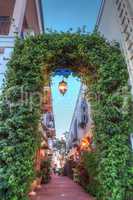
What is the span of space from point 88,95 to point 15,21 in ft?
11.0

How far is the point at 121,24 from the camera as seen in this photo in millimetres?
6547

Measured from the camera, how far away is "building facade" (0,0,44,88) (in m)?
6.88

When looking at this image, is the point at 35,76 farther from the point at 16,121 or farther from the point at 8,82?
the point at 16,121

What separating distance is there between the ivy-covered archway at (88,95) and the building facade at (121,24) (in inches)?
9.8

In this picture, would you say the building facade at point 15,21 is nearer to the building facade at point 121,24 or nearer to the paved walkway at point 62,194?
the building facade at point 121,24

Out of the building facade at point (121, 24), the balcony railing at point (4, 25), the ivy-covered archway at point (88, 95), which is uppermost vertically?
the balcony railing at point (4, 25)

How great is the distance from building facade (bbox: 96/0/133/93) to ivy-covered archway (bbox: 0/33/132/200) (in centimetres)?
25

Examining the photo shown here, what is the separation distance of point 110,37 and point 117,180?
4.64m

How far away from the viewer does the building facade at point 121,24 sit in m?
6.08

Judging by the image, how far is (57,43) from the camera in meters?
6.50

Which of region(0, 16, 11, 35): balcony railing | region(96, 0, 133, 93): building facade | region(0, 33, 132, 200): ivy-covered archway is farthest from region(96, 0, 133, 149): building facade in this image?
region(0, 16, 11, 35): balcony railing

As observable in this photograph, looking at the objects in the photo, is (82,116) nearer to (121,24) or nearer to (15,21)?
(15,21)

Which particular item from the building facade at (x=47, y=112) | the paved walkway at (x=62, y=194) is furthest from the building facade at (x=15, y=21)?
the paved walkway at (x=62, y=194)

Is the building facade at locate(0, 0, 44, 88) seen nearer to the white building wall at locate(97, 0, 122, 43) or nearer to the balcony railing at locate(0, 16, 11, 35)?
the balcony railing at locate(0, 16, 11, 35)
